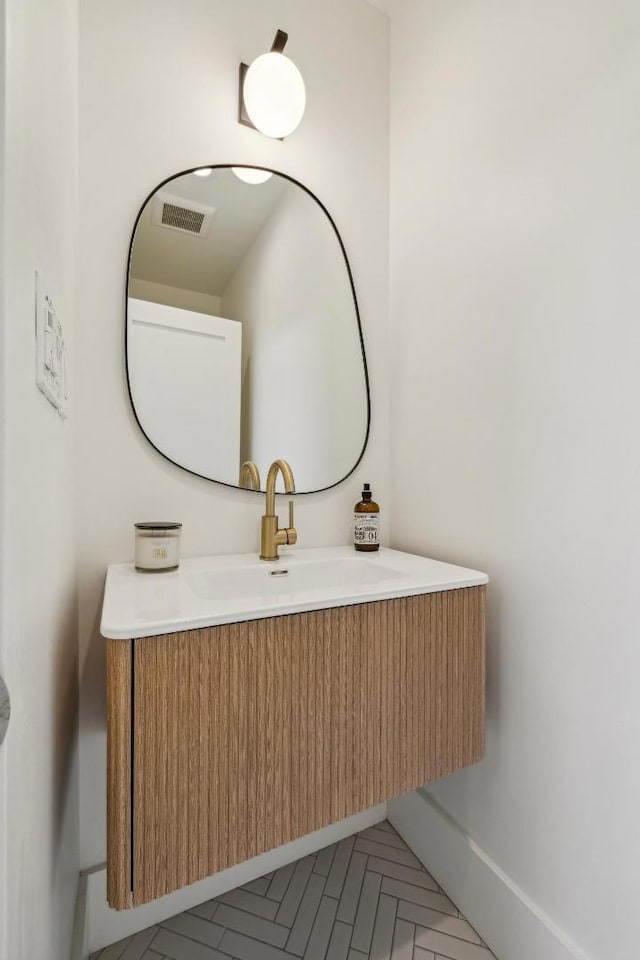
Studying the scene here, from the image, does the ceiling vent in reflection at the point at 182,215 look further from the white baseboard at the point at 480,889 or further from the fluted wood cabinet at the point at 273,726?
the white baseboard at the point at 480,889

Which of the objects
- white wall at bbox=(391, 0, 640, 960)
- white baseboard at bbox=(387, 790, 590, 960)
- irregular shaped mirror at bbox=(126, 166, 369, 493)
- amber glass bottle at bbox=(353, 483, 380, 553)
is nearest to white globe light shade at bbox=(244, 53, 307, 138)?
irregular shaped mirror at bbox=(126, 166, 369, 493)

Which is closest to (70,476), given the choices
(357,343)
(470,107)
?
(357,343)

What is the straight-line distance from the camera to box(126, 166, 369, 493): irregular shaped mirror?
1.22m

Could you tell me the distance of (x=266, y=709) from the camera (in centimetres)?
80

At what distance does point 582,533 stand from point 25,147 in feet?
3.44

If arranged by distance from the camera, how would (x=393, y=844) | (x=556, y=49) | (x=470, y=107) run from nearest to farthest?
(x=556, y=49)
(x=470, y=107)
(x=393, y=844)

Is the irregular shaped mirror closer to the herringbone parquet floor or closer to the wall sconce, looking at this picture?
the wall sconce

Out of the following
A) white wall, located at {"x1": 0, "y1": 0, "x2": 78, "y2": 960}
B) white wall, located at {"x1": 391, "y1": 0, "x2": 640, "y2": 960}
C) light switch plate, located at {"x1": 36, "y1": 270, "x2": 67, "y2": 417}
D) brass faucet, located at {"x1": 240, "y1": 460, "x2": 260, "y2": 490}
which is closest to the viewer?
white wall, located at {"x1": 0, "y1": 0, "x2": 78, "y2": 960}

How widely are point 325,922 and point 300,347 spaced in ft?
4.94

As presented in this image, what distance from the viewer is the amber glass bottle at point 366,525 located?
1.39 meters

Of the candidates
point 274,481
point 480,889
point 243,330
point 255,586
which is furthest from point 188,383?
point 480,889

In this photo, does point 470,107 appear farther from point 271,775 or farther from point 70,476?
point 271,775

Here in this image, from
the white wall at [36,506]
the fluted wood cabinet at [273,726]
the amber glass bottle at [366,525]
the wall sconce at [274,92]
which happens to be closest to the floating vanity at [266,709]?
the fluted wood cabinet at [273,726]

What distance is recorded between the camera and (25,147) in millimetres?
496
